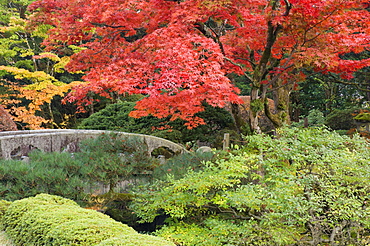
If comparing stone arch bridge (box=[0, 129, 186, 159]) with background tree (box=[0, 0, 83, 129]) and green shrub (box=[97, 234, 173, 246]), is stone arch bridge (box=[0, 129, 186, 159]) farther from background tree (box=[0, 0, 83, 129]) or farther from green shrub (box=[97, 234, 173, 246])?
background tree (box=[0, 0, 83, 129])

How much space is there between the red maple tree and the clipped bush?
112 inches

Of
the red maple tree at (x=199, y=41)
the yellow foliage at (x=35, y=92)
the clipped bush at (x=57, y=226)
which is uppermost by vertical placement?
the red maple tree at (x=199, y=41)

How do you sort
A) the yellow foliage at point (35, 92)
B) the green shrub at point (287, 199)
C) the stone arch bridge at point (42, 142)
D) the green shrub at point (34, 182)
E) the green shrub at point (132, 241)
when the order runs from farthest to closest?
1. the yellow foliage at point (35, 92)
2. the stone arch bridge at point (42, 142)
3. the green shrub at point (34, 182)
4. the green shrub at point (287, 199)
5. the green shrub at point (132, 241)

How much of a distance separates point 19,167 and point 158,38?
134 inches

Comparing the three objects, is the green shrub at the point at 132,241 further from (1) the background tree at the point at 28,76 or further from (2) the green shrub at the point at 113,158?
(1) the background tree at the point at 28,76

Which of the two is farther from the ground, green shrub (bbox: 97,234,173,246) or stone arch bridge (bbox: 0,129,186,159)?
green shrub (bbox: 97,234,173,246)

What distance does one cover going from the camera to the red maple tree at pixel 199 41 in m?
6.14

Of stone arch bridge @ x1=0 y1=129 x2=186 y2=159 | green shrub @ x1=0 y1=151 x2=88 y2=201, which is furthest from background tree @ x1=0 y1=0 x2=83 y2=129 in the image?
green shrub @ x1=0 y1=151 x2=88 y2=201

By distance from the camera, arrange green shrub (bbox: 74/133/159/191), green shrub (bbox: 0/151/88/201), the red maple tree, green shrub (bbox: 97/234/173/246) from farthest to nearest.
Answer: green shrub (bbox: 74/133/159/191)
the red maple tree
green shrub (bbox: 0/151/88/201)
green shrub (bbox: 97/234/173/246)

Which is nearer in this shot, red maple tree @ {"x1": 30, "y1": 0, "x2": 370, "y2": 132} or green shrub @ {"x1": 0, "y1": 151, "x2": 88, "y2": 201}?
green shrub @ {"x1": 0, "y1": 151, "x2": 88, "y2": 201}

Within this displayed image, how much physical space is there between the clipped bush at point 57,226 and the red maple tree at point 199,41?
9.36 feet

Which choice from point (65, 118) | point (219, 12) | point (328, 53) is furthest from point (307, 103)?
point (65, 118)

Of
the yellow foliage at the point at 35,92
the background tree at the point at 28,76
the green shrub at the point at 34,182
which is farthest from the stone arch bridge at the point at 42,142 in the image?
the background tree at the point at 28,76

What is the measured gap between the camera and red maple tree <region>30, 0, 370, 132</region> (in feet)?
20.1
